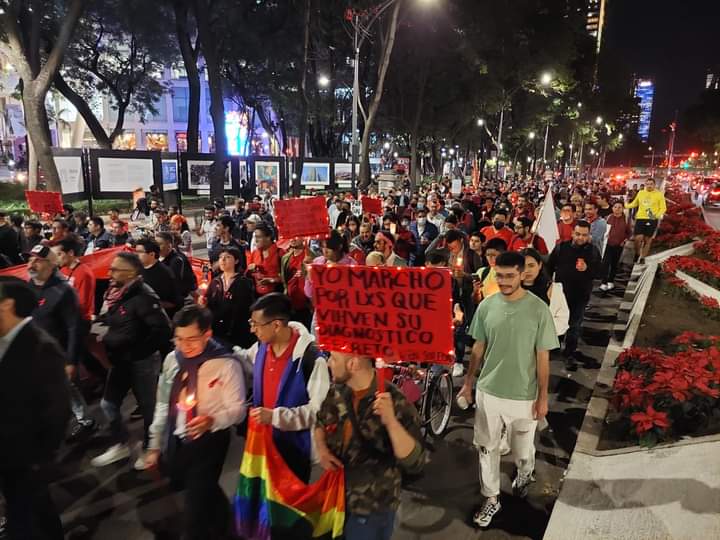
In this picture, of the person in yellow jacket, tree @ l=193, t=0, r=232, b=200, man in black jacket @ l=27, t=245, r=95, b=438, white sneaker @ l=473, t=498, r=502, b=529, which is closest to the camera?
white sneaker @ l=473, t=498, r=502, b=529

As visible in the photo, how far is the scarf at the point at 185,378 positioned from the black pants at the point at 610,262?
33.3 feet

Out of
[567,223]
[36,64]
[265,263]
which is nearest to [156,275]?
[265,263]

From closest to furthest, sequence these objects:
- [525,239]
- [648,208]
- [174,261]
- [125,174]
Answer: [174,261] < [525,239] < [648,208] < [125,174]

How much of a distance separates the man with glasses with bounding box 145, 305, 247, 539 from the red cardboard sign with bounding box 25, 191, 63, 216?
32.0ft

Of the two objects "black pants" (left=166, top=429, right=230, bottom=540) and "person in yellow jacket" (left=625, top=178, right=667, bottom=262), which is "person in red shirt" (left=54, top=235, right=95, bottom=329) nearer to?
"black pants" (left=166, top=429, right=230, bottom=540)

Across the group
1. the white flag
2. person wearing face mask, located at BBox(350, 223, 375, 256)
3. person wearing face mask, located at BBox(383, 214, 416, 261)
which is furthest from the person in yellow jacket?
person wearing face mask, located at BBox(350, 223, 375, 256)

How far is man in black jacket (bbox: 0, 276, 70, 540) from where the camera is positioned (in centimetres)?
308

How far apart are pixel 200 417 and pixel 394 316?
4.06ft

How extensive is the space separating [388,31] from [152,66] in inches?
659

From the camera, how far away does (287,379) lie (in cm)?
342

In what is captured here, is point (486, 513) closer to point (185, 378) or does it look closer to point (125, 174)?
point (185, 378)

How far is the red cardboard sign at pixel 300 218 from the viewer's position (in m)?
7.39

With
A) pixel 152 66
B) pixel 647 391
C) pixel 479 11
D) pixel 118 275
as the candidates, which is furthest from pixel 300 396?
pixel 152 66

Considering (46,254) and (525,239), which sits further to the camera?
(525,239)
